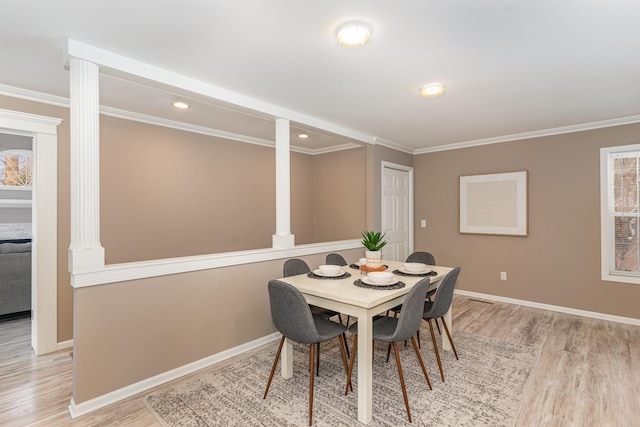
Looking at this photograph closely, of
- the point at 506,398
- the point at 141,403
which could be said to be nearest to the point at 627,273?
the point at 506,398

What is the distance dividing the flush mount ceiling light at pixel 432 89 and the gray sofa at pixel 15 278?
4836 millimetres

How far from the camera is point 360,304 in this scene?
75.0 inches

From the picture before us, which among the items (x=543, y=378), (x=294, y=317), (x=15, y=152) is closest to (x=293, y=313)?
(x=294, y=317)

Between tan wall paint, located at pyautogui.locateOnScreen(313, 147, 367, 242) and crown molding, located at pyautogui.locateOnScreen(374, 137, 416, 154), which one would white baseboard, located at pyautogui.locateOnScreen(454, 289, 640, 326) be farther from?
crown molding, located at pyautogui.locateOnScreen(374, 137, 416, 154)

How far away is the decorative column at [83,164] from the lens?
1995 mm

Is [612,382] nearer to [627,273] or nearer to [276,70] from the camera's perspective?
[627,273]

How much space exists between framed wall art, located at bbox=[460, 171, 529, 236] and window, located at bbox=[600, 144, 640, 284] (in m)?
0.80

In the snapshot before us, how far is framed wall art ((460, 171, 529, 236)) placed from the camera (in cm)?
433

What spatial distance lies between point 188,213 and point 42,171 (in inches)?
57.5

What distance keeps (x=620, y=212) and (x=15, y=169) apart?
9363mm

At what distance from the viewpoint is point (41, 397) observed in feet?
7.30

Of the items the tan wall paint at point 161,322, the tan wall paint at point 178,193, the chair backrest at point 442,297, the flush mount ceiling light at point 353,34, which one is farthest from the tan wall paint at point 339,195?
the flush mount ceiling light at point 353,34

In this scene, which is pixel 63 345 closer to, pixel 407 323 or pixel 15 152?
pixel 407 323

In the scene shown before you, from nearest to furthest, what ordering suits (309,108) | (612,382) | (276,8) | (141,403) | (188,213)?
(276,8) < (141,403) < (612,382) < (309,108) < (188,213)
